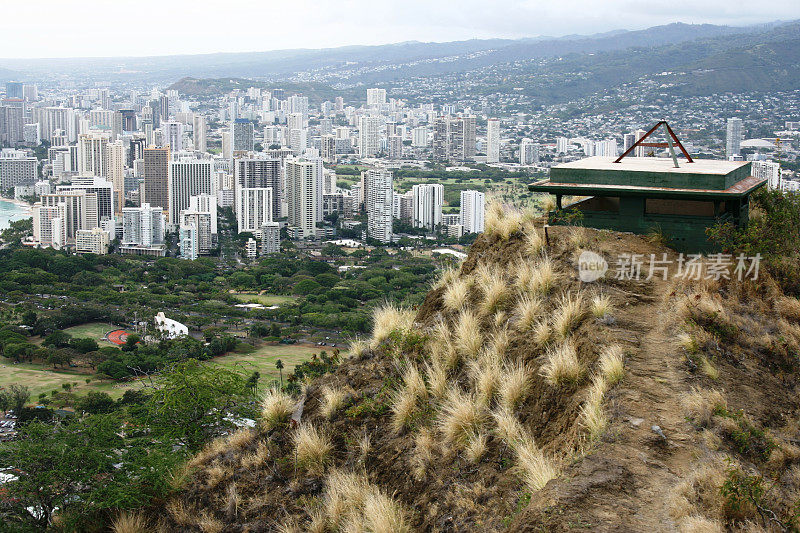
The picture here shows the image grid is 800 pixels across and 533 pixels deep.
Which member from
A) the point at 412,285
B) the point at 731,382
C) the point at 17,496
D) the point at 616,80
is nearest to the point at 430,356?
the point at 731,382

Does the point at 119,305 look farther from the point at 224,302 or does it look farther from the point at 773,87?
the point at 773,87

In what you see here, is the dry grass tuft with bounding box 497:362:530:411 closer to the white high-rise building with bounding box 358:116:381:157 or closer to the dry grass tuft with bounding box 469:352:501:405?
the dry grass tuft with bounding box 469:352:501:405

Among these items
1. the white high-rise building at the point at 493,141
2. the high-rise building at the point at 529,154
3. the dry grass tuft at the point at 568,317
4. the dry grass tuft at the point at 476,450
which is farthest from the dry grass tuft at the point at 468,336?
the white high-rise building at the point at 493,141

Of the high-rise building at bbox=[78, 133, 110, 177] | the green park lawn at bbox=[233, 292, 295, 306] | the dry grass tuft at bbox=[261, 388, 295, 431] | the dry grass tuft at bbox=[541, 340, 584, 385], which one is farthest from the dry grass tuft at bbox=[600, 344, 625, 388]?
the high-rise building at bbox=[78, 133, 110, 177]

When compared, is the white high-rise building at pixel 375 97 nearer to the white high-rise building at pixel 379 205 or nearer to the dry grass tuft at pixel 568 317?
the white high-rise building at pixel 379 205

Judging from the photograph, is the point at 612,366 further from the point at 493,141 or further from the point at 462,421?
the point at 493,141

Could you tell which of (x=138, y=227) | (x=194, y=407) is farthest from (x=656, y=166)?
(x=138, y=227)
